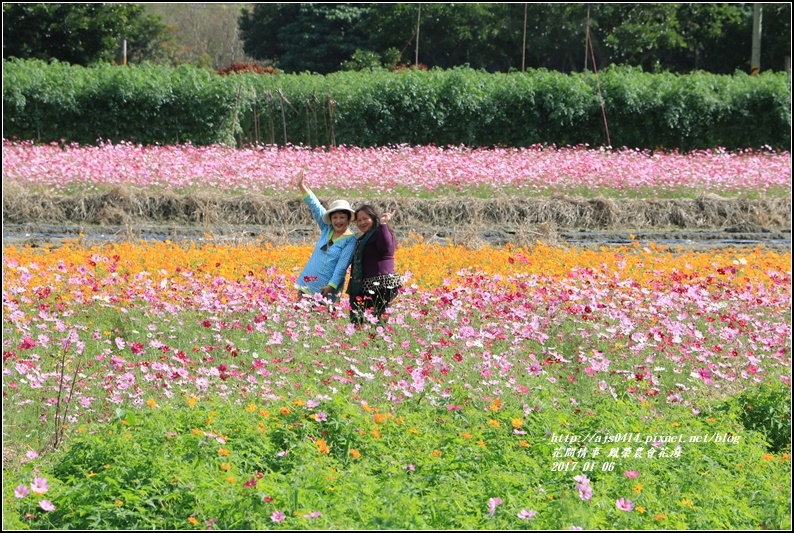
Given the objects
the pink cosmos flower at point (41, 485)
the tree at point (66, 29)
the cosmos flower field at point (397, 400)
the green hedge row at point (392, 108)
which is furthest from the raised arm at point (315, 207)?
the tree at point (66, 29)

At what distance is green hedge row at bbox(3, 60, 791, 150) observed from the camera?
75.2ft

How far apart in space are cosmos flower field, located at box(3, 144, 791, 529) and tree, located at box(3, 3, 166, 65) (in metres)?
25.5

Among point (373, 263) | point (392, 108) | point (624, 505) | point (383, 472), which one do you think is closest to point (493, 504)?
point (624, 505)

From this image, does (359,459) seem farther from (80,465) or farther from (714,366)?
(714,366)

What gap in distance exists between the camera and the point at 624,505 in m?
4.23

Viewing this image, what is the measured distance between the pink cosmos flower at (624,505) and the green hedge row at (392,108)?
1807 cm

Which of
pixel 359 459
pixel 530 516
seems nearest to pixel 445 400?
pixel 359 459

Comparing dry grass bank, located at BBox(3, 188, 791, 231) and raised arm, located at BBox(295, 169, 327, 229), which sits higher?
raised arm, located at BBox(295, 169, 327, 229)

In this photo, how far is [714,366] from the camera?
6.88m

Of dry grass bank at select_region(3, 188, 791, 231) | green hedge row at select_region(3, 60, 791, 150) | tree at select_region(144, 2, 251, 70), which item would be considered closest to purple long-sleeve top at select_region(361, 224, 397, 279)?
dry grass bank at select_region(3, 188, 791, 231)

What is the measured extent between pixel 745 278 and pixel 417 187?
295 inches

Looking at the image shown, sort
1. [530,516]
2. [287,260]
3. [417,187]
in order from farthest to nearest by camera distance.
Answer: [417,187]
[287,260]
[530,516]

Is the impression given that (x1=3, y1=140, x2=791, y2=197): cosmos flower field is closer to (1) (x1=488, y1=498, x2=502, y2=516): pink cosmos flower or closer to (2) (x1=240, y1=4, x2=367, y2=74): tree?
(1) (x1=488, y1=498, x2=502, y2=516): pink cosmos flower

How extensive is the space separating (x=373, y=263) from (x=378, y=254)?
0.24 ft
